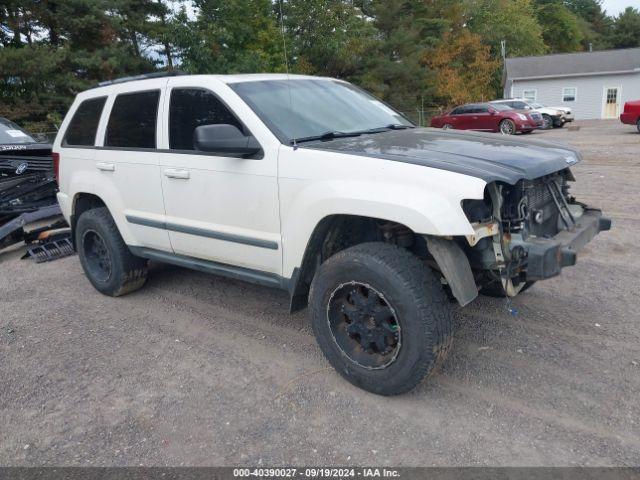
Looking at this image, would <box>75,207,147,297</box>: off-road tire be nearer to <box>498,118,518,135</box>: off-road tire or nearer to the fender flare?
the fender flare

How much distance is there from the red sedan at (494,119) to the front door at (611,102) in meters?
15.5

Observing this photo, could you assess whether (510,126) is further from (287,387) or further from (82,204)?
(287,387)

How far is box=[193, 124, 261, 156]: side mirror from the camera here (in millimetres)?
3508

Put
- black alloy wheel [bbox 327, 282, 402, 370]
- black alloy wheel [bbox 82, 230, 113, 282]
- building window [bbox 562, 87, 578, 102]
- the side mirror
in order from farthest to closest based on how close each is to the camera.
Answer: building window [bbox 562, 87, 578, 102] → black alloy wheel [bbox 82, 230, 113, 282] → the side mirror → black alloy wheel [bbox 327, 282, 402, 370]

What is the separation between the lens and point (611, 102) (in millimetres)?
35719

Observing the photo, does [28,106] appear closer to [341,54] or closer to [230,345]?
[341,54]

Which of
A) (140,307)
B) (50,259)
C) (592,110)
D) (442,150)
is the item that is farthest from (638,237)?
(592,110)

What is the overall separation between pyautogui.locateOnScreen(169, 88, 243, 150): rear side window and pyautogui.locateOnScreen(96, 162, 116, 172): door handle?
81cm

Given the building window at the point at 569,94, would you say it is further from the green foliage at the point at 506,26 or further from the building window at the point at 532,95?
the green foliage at the point at 506,26

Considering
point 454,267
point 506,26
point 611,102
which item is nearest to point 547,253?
point 454,267

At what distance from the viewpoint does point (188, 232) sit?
14.3 feet

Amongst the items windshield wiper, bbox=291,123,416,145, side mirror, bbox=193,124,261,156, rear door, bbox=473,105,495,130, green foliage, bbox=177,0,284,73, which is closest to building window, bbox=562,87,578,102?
rear door, bbox=473,105,495,130

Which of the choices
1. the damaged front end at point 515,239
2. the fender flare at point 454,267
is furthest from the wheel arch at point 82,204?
the damaged front end at point 515,239

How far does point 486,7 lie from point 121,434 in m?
54.1
